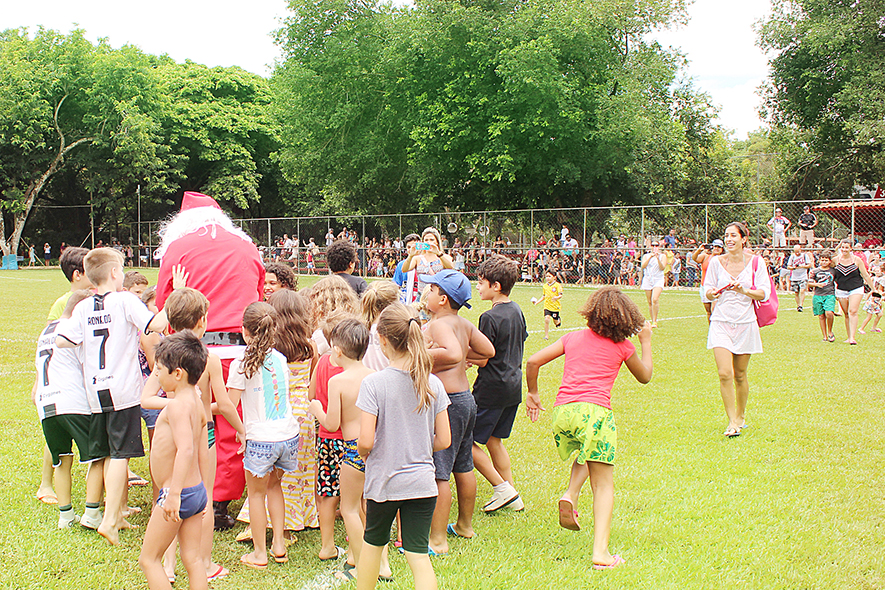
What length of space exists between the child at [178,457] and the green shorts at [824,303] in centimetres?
1200

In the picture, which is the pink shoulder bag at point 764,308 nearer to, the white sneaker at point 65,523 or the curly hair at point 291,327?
the curly hair at point 291,327

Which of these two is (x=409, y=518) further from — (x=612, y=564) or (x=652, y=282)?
(x=652, y=282)

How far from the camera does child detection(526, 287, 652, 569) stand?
3.96m

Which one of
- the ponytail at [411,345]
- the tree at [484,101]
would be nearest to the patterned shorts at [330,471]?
the ponytail at [411,345]

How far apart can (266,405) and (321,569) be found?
934 mm

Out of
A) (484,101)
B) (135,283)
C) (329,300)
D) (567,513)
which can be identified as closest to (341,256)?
(329,300)

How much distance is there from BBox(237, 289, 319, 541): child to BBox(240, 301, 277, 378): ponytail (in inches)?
2.5

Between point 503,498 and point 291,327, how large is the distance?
5.96 feet

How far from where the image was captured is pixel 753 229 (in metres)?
24.7

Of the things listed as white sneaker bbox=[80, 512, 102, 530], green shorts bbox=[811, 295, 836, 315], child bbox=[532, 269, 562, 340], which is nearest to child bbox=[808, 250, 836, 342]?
green shorts bbox=[811, 295, 836, 315]

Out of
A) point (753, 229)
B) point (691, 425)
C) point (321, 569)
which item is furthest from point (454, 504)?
point (753, 229)

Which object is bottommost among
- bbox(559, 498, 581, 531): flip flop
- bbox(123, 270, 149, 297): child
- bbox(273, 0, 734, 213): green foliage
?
bbox(559, 498, 581, 531): flip flop

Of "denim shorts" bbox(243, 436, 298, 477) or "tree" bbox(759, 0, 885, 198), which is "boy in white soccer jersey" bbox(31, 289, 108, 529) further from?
"tree" bbox(759, 0, 885, 198)

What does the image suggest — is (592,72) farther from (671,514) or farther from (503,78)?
(671,514)
